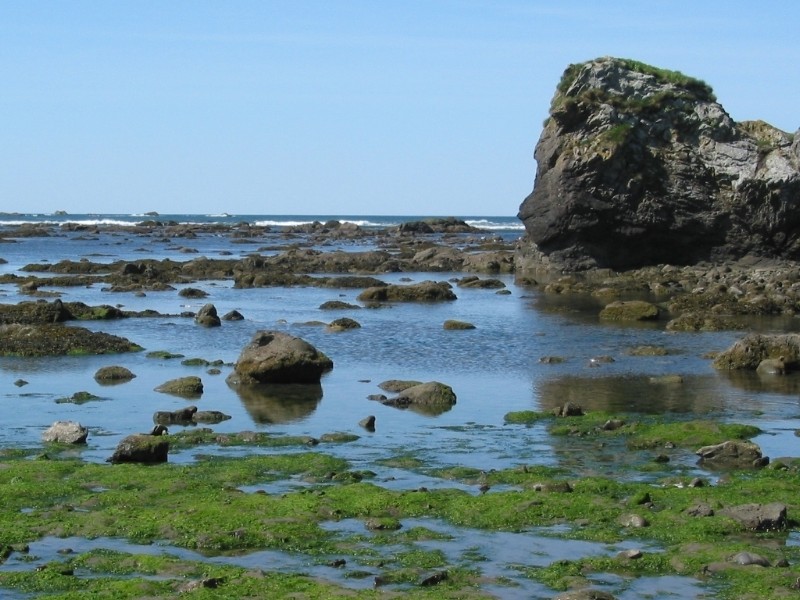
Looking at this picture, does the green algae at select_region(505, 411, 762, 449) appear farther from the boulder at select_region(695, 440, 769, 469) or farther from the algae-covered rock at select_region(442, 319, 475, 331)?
the algae-covered rock at select_region(442, 319, 475, 331)

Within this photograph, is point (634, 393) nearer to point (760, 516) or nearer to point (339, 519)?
point (760, 516)

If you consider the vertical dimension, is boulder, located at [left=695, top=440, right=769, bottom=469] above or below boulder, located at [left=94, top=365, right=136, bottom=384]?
above

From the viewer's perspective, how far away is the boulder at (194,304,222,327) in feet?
158

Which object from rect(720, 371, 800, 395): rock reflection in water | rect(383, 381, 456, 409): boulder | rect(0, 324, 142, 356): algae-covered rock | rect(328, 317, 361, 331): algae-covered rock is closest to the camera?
rect(383, 381, 456, 409): boulder

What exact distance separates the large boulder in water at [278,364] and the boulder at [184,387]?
1.53 meters

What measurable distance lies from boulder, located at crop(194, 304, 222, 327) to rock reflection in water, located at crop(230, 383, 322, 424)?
55.1 feet

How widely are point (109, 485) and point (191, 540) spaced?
12.3ft

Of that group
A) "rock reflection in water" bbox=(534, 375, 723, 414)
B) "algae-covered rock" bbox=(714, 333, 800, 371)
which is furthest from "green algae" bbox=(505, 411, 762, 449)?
"algae-covered rock" bbox=(714, 333, 800, 371)

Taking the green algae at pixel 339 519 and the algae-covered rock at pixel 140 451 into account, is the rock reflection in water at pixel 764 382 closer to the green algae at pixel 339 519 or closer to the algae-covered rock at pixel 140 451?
the green algae at pixel 339 519

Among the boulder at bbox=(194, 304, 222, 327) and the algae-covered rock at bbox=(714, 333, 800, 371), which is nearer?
the algae-covered rock at bbox=(714, 333, 800, 371)

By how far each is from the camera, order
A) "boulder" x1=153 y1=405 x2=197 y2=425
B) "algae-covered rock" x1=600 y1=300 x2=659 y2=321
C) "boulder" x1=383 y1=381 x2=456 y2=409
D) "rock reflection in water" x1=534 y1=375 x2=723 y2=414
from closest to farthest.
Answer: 1. "boulder" x1=153 y1=405 x2=197 y2=425
2. "rock reflection in water" x1=534 y1=375 x2=723 y2=414
3. "boulder" x1=383 y1=381 x2=456 y2=409
4. "algae-covered rock" x1=600 y1=300 x2=659 y2=321

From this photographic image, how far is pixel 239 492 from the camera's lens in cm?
1891

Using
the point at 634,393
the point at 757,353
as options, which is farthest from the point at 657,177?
the point at 634,393

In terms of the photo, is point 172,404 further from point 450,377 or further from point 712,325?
point 712,325
